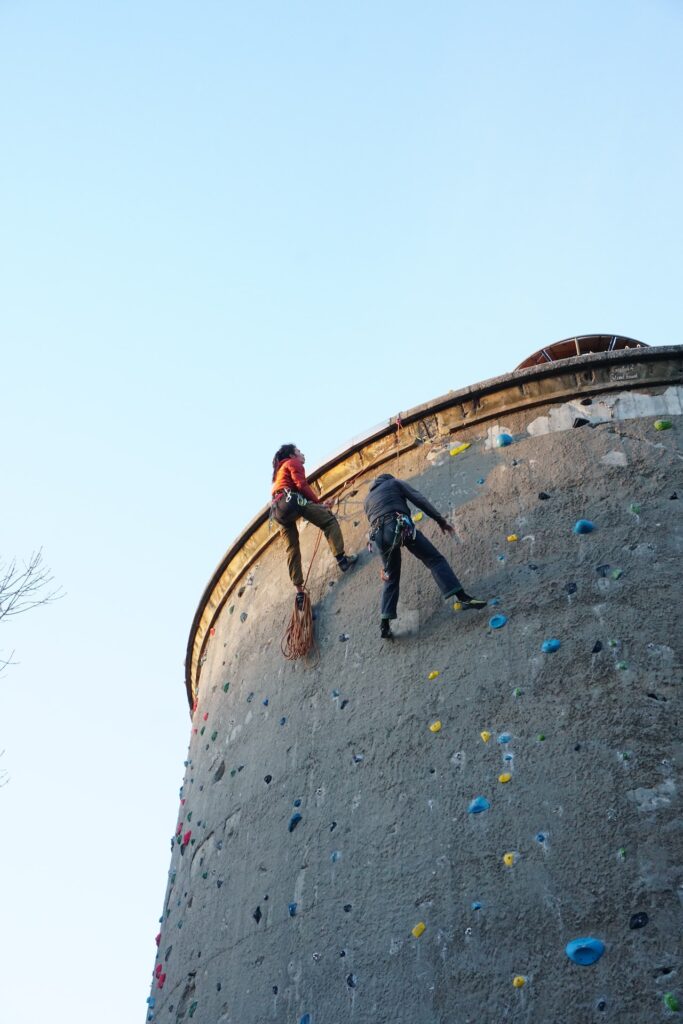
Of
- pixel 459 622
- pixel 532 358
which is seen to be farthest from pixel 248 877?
pixel 532 358

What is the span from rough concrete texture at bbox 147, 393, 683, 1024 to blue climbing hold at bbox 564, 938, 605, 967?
0.14ft

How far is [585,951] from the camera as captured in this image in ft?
14.8

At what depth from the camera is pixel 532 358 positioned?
8234 millimetres

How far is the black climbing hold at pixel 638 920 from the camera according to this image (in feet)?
14.8

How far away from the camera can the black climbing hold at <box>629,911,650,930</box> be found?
452 centimetres

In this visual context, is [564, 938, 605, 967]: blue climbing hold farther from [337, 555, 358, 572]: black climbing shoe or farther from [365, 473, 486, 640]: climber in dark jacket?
[337, 555, 358, 572]: black climbing shoe

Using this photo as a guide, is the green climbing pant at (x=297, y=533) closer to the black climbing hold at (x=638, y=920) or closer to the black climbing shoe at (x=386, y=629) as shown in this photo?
the black climbing shoe at (x=386, y=629)

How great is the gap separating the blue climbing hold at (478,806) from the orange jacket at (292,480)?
2.95m

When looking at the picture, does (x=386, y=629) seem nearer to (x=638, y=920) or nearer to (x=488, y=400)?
(x=488, y=400)

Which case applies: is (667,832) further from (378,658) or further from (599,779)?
(378,658)

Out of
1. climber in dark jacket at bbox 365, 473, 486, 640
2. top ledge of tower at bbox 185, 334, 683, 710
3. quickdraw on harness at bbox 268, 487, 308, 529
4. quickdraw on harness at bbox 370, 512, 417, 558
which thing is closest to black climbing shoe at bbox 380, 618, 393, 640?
climber in dark jacket at bbox 365, 473, 486, 640

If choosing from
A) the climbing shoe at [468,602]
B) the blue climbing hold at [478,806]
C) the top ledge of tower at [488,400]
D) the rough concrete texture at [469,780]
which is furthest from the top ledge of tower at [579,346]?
the blue climbing hold at [478,806]

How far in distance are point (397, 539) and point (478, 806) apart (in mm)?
1826

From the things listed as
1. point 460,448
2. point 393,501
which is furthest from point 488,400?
point 393,501
